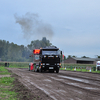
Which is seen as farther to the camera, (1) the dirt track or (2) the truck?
(2) the truck

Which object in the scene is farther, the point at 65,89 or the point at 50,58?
the point at 50,58

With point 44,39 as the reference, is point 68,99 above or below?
below

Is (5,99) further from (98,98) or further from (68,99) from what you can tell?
(98,98)

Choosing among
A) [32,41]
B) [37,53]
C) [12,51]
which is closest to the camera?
[37,53]

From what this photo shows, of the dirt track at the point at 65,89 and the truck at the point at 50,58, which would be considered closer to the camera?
the dirt track at the point at 65,89

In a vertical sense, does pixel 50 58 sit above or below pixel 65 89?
above

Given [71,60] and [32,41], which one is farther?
[71,60]

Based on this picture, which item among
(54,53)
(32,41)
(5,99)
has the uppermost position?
(32,41)

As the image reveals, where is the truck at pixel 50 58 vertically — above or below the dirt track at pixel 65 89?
above

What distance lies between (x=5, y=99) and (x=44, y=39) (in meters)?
32.7

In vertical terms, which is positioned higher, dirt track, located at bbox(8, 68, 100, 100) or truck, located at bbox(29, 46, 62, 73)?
truck, located at bbox(29, 46, 62, 73)

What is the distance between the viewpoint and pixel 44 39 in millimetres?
38938

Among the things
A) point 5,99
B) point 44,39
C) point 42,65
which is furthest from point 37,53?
point 5,99

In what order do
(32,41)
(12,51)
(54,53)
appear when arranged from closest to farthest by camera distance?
1. (54,53)
2. (32,41)
3. (12,51)
